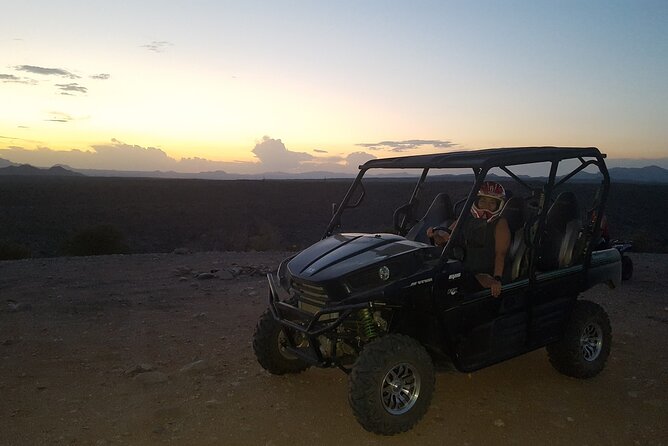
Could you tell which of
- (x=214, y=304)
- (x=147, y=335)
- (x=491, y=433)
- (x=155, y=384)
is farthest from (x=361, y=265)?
(x=214, y=304)

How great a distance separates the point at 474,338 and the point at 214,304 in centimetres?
488

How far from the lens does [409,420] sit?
4.33m

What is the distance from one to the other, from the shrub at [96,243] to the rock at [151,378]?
15418mm

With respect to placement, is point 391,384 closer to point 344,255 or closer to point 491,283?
point 344,255

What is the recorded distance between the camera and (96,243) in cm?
2012

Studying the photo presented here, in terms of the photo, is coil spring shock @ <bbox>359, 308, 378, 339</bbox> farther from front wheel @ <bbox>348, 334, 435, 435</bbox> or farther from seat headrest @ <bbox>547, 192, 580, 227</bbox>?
seat headrest @ <bbox>547, 192, 580, 227</bbox>

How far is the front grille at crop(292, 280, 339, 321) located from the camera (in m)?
4.39

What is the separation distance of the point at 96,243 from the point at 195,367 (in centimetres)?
1601

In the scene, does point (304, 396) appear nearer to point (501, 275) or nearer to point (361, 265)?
point (361, 265)

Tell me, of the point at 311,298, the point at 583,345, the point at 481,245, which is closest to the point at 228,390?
the point at 311,298

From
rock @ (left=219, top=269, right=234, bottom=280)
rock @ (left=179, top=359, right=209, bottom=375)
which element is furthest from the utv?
rock @ (left=219, top=269, right=234, bottom=280)

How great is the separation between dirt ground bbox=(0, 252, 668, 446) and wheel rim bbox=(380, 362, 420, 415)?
242 millimetres

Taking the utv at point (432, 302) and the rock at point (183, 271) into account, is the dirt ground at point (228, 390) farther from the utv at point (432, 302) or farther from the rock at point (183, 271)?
the rock at point (183, 271)

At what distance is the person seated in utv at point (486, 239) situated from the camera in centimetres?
480
